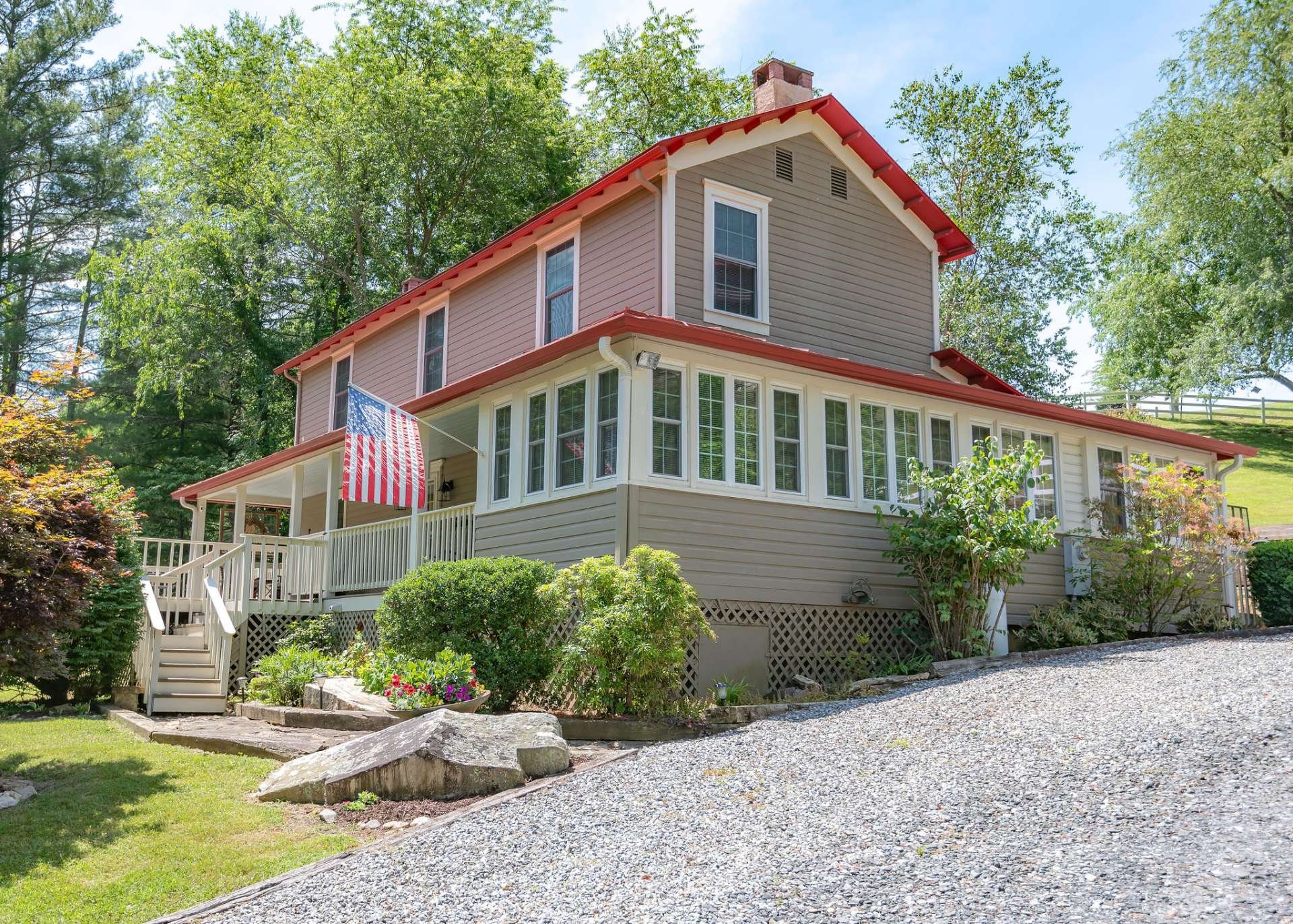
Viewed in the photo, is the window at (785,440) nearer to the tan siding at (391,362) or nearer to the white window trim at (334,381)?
the tan siding at (391,362)

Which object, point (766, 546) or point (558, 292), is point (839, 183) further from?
point (766, 546)

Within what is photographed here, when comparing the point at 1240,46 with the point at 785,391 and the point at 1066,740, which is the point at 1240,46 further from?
the point at 1066,740

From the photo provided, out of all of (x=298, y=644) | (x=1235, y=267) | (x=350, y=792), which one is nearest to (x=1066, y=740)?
(x=350, y=792)

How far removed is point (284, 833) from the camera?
6879 mm

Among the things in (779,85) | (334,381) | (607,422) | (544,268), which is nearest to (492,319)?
(544,268)

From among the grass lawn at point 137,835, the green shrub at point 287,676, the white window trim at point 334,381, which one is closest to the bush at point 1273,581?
the green shrub at point 287,676

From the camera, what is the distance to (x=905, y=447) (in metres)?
13.9

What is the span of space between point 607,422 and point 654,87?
23.1 metres

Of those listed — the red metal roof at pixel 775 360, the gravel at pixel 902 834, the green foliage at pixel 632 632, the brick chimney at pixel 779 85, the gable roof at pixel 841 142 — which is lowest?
the gravel at pixel 902 834

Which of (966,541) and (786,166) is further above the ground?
(786,166)

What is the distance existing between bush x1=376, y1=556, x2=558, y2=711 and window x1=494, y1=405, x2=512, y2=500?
2.74 meters

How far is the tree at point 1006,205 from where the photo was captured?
28.8 m

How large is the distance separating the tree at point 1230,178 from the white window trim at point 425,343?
26.3 meters

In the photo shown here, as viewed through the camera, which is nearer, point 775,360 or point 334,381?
point 775,360
